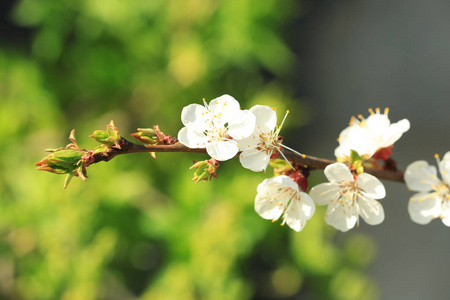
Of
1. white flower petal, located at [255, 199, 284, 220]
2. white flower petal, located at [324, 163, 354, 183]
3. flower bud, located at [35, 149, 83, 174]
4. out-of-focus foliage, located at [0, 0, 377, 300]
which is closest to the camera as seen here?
flower bud, located at [35, 149, 83, 174]

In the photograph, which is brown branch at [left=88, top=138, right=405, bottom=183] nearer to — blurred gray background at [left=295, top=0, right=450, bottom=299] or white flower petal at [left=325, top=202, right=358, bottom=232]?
white flower petal at [left=325, top=202, right=358, bottom=232]

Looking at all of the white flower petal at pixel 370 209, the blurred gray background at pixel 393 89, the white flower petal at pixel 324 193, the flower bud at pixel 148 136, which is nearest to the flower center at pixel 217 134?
the flower bud at pixel 148 136

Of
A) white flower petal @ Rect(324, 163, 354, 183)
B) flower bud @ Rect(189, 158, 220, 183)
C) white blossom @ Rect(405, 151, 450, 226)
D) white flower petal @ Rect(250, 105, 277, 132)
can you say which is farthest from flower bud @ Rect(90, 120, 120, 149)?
white blossom @ Rect(405, 151, 450, 226)

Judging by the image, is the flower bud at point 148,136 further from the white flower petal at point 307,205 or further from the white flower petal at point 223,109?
the white flower petal at point 307,205

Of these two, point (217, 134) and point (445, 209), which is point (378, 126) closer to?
point (445, 209)

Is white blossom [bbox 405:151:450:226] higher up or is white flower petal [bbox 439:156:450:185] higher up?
white flower petal [bbox 439:156:450:185]

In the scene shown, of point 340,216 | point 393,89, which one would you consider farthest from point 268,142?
point 393,89
